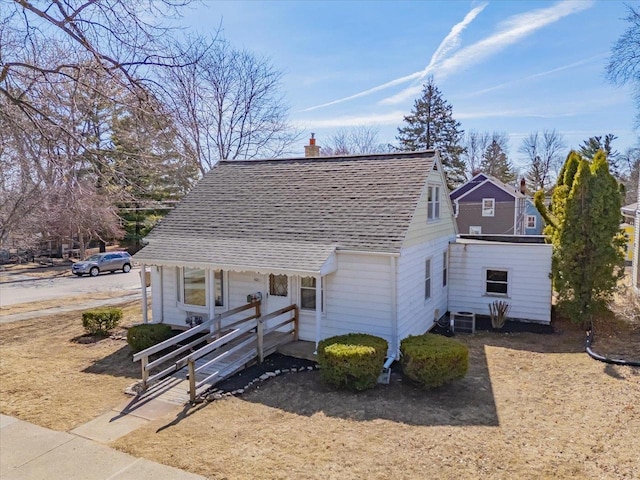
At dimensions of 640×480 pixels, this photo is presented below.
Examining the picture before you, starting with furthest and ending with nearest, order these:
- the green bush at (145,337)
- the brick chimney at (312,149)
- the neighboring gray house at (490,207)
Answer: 1. the neighboring gray house at (490,207)
2. the brick chimney at (312,149)
3. the green bush at (145,337)

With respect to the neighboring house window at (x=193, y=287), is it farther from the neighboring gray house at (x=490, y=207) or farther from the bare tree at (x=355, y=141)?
the bare tree at (x=355, y=141)

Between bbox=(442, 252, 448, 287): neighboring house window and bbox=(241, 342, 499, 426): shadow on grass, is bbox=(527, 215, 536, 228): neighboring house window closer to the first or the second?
bbox=(442, 252, 448, 287): neighboring house window

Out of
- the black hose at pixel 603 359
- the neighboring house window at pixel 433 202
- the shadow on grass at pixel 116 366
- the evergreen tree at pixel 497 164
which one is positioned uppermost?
the evergreen tree at pixel 497 164

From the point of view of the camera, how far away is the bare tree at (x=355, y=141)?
1954 inches

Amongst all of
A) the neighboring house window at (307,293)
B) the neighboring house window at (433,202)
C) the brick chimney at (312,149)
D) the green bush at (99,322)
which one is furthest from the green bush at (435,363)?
the brick chimney at (312,149)

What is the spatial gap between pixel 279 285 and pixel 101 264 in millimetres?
24112

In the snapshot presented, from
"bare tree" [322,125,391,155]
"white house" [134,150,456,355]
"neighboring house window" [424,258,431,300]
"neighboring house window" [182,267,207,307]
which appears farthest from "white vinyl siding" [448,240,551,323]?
"bare tree" [322,125,391,155]

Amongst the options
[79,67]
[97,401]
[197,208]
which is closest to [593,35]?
[197,208]

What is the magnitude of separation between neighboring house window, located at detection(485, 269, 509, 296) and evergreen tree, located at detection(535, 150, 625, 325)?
5.03ft

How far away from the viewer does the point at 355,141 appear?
50.2m

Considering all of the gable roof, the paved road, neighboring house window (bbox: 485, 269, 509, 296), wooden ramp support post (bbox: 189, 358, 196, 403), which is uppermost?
the gable roof

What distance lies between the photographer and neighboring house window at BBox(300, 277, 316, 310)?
11258 millimetres

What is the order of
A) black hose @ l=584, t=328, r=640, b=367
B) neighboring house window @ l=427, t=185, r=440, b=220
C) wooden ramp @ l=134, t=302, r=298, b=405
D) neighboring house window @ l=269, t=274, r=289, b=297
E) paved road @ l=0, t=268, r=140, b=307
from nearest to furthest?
wooden ramp @ l=134, t=302, r=298, b=405 < black hose @ l=584, t=328, r=640, b=367 < neighboring house window @ l=269, t=274, r=289, b=297 < neighboring house window @ l=427, t=185, r=440, b=220 < paved road @ l=0, t=268, r=140, b=307

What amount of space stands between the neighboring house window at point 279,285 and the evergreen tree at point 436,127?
114 feet
